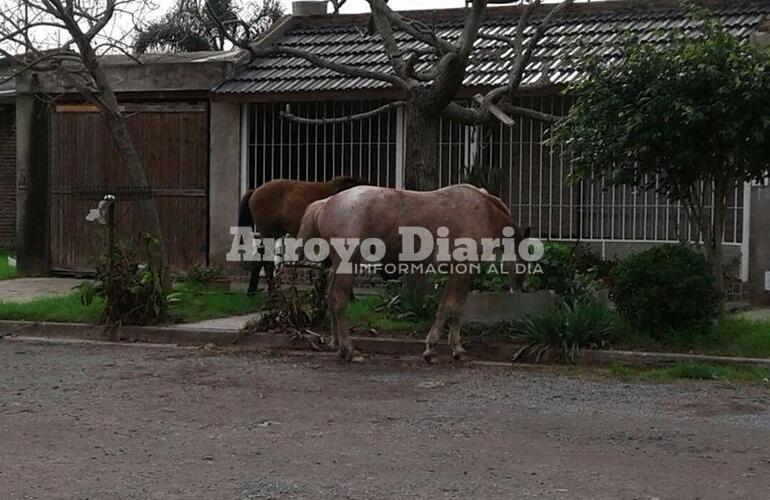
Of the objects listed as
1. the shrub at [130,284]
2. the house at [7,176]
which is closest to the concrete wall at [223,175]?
the shrub at [130,284]

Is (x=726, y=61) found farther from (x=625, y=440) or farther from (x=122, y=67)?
(x=122, y=67)

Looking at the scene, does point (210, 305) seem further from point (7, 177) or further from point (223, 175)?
point (7, 177)

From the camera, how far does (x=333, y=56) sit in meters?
17.5

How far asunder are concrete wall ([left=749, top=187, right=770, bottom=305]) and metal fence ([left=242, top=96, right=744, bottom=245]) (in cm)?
48

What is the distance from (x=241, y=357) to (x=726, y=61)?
558 centimetres

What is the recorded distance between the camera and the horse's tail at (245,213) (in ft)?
48.6

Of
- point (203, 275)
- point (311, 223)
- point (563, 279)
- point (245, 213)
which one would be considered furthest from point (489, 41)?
point (311, 223)

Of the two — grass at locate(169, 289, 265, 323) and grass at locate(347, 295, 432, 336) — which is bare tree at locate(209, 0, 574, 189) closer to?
grass at locate(347, 295, 432, 336)

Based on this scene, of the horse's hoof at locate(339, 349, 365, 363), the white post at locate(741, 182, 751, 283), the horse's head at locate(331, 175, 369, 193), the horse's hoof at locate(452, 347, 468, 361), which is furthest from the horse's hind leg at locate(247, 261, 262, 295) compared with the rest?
the white post at locate(741, 182, 751, 283)

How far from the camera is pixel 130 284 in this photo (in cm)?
1296

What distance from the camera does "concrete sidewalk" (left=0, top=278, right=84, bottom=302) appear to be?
50.9 feet

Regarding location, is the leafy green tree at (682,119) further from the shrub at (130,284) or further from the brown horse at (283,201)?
the shrub at (130,284)

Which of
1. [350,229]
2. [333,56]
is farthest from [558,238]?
[350,229]

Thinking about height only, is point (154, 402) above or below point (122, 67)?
below
